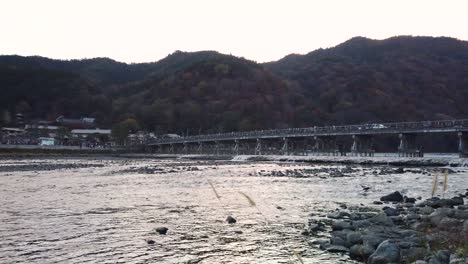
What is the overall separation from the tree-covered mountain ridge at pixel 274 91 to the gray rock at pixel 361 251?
111m

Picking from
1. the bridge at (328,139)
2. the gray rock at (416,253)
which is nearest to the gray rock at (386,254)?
the gray rock at (416,253)

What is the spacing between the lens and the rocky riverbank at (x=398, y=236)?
960 cm

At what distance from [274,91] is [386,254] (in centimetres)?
14217

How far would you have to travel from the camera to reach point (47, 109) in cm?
16650

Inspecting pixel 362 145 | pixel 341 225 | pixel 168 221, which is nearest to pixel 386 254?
pixel 341 225

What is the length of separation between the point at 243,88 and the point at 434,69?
58392mm

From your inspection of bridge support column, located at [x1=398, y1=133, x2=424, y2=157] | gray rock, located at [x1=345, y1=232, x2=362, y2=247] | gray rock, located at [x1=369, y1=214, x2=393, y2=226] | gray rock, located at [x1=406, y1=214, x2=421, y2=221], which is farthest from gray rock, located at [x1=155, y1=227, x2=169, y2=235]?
bridge support column, located at [x1=398, y1=133, x2=424, y2=157]

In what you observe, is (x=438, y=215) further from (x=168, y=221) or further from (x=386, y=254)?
(x=168, y=221)

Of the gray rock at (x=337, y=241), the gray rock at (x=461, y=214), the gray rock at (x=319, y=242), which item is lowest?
the gray rock at (x=319, y=242)

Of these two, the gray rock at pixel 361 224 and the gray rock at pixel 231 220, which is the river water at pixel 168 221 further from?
the gray rock at pixel 361 224

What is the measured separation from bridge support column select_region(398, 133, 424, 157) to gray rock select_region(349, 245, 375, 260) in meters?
45.9

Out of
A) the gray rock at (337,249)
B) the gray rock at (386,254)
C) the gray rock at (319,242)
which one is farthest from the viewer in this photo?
the gray rock at (319,242)

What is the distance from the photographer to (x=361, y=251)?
10.7 metres

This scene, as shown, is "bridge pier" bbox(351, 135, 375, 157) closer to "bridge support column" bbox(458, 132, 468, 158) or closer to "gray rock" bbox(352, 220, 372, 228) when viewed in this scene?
"bridge support column" bbox(458, 132, 468, 158)
